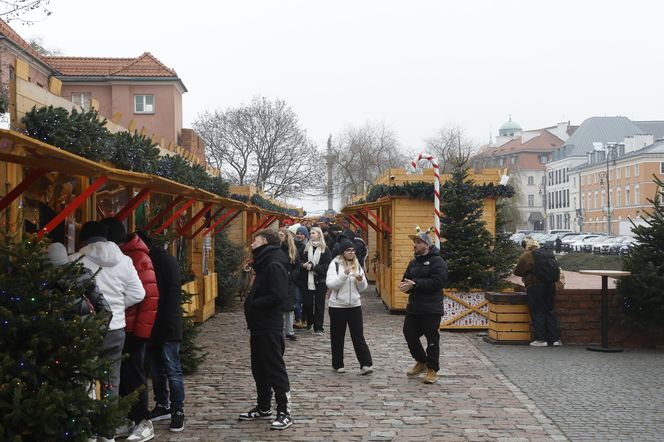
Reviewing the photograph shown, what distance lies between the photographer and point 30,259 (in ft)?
17.0

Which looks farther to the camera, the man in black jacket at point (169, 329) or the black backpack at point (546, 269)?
the black backpack at point (546, 269)

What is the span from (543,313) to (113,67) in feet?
141

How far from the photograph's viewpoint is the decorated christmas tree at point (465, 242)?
1487cm

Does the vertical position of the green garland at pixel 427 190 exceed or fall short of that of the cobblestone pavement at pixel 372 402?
it exceeds it

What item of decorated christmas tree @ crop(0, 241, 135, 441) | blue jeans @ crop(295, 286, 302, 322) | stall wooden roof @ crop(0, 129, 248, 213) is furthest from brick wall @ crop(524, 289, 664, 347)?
decorated christmas tree @ crop(0, 241, 135, 441)

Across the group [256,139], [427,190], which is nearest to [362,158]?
[256,139]

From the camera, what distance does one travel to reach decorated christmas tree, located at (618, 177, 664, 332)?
12.3 m

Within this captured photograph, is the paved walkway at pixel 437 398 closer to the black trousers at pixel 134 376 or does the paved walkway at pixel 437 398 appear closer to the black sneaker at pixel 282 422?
the black sneaker at pixel 282 422

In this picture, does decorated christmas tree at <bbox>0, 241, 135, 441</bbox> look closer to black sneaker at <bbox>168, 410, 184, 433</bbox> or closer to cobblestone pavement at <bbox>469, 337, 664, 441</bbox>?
black sneaker at <bbox>168, 410, 184, 433</bbox>

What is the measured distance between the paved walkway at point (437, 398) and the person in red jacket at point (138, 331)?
280 millimetres

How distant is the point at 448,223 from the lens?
15.2m

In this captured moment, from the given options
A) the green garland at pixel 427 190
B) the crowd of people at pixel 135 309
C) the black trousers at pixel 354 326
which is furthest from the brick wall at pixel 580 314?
the crowd of people at pixel 135 309

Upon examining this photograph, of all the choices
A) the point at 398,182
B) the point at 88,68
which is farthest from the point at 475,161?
the point at 398,182

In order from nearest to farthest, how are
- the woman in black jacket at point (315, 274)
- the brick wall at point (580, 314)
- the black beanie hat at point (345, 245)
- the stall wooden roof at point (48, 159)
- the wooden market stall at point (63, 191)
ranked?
the stall wooden roof at point (48, 159) < the wooden market stall at point (63, 191) < the black beanie hat at point (345, 245) < the brick wall at point (580, 314) < the woman in black jacket at point (315, 274)
